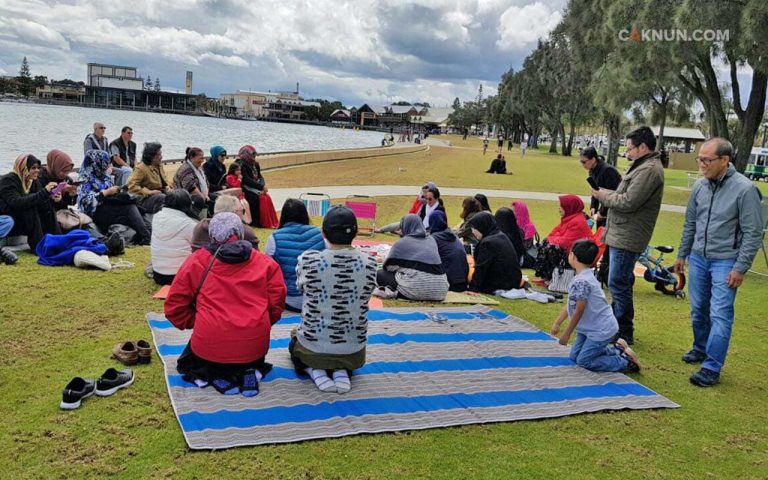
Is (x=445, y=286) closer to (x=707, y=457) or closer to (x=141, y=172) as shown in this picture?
(x=707, y=457)

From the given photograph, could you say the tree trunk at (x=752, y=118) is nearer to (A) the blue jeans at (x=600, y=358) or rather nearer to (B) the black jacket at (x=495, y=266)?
(B) the black jacket at (x=495, y=266)

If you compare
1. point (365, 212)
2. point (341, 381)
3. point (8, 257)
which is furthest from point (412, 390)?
Result: point (365, 212)

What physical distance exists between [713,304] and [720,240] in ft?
1.80

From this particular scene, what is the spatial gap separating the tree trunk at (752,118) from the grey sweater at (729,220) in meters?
14.9

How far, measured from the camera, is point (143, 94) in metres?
140

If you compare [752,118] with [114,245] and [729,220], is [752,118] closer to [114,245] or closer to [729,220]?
[729,220]

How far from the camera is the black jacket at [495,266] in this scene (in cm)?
740

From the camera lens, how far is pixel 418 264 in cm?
677

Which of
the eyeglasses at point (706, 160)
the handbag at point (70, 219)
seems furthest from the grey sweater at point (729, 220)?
the handbag at point (70, 219)

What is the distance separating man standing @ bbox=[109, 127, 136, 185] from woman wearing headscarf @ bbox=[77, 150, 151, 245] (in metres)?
2.34

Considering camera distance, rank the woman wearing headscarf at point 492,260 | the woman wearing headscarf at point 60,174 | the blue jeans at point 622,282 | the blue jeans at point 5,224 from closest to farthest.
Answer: the blue jeans at point 622,282 → the woman wearing headscarf at point 492,260 → the blue jeans at point 5,224 → the woman wearing headscarf at point 60,174

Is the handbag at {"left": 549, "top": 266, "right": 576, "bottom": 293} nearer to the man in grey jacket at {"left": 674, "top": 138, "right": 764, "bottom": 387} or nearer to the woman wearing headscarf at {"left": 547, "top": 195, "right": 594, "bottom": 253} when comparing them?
the woman wearing headscarf at {"left": 547, "top": 195, "right": 594, "bottom": 253}

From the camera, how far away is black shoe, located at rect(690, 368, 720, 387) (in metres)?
4.96

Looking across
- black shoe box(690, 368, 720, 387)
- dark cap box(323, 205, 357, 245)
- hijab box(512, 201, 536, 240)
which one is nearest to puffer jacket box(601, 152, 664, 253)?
black shoe box(690, 368, 720, 387)
